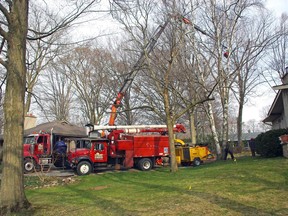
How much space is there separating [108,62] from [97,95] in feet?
16.0

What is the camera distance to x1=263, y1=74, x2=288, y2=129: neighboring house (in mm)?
17156

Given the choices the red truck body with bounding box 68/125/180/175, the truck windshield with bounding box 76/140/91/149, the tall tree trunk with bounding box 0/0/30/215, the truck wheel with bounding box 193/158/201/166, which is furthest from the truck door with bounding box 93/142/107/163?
the tall tree trunk with bounding box 0/0/30/215

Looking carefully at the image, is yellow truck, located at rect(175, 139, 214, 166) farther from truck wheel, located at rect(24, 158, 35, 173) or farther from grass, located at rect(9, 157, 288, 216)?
grass, located at rect(9, 157, 288, 216)

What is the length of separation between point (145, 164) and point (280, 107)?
9.94 m

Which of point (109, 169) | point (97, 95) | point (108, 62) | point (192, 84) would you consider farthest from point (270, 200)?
point (97, 95)

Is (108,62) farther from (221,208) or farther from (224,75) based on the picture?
(221,208)

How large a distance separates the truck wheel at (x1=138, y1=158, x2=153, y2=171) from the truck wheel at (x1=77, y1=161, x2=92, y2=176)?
3.44 metres

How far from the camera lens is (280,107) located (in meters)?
22.2

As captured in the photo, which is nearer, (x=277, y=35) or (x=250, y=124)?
(x=277, y=35)

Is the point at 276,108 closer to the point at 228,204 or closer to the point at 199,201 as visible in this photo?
the point at 199,201

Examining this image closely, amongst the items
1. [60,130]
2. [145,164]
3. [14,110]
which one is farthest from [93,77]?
[14,110]

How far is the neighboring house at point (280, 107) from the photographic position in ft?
56.3

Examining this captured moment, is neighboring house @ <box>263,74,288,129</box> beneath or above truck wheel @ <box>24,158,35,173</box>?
above

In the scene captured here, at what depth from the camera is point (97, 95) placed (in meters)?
37.2
